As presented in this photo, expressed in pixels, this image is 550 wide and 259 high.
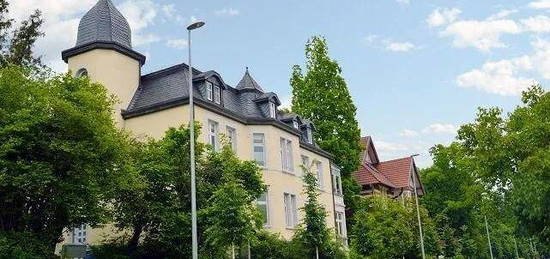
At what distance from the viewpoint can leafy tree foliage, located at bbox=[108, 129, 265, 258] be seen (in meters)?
23.1

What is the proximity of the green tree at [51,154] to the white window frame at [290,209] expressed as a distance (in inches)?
605

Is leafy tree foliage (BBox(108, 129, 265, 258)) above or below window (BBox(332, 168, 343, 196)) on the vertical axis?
below

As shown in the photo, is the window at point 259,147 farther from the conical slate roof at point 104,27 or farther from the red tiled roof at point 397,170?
the red tiled roof at point 397,170

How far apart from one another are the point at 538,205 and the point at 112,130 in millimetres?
18952

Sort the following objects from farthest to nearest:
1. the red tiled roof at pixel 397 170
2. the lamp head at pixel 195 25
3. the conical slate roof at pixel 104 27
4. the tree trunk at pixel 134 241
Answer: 1. the red tiled roof at pixel 397 170
2. the conical slate roof at pixel 104 27
3. the tree trunk at pixel 134 241
4. the lamp head at pixel 195 25

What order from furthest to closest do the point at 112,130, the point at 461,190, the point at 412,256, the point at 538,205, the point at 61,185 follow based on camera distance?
the point at 461,190
the point at 412,256
the point at 538,205
the point at 112,130
the point at 61,185

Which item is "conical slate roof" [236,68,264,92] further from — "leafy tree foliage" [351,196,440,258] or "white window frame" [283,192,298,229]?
"leafy tree foliage" [351,196,440,258]

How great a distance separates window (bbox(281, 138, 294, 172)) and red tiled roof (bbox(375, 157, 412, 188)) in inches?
1081

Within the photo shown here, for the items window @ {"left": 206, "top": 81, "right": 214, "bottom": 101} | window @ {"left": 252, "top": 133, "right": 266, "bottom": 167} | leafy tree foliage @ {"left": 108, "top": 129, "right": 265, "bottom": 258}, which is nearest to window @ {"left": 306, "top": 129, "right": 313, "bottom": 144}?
window @ {"left": 252, "top": 133, "right": 266, "bottom": 167}

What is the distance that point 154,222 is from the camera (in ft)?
79.2

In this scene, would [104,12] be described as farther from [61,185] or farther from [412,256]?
[412,256]

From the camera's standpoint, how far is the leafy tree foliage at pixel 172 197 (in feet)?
75.8

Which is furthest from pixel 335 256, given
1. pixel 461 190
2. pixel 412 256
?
pixel 461 190

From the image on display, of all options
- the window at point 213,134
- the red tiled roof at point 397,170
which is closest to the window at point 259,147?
the window at point 213,134
